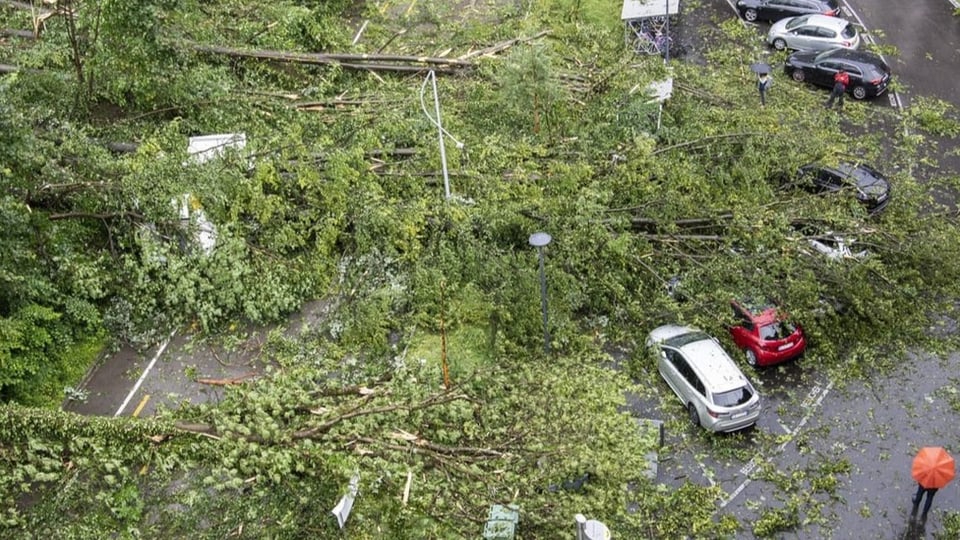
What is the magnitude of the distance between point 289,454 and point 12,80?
490 inches

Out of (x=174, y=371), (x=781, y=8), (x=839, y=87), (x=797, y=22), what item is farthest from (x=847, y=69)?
(x=174, y=371)

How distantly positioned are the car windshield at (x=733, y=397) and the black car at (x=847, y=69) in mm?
13554

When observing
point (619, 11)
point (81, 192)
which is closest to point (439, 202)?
point (81, 192)

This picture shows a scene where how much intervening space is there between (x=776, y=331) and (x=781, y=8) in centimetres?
1638

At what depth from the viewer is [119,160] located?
767 inches

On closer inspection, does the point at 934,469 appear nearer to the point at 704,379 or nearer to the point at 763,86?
the point at 704,379

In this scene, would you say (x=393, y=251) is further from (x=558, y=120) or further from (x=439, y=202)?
(x=558, y=120)

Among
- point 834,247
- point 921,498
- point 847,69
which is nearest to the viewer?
point 921,498

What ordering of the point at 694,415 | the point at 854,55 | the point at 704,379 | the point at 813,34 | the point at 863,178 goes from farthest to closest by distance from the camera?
the point at 813,34 → the point at 854,55 → the point at 863,178 → the point at 694,415 → the point at 704,379

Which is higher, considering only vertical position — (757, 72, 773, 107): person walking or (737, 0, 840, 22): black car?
(737, 0, 840, 22): black car

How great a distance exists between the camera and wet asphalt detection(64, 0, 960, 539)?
1513cm

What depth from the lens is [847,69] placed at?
2578cm

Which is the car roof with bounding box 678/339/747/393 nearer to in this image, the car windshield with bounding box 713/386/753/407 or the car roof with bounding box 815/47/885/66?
the car windshield with bounding box 713/386/753/407

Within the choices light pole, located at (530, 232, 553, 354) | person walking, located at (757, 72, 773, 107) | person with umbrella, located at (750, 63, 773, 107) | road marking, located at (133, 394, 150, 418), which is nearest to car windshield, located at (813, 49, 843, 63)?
person with umbrella, located at (750, 63, 773, 107)
